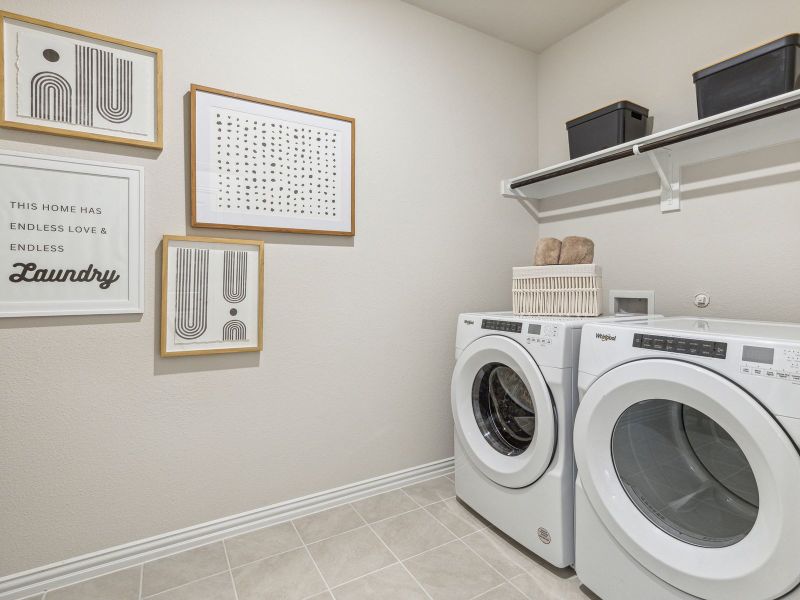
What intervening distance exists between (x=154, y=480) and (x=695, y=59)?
9.01 feet

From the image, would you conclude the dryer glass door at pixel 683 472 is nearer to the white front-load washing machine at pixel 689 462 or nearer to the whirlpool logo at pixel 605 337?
the white front-load washing machine at pixel 689 462

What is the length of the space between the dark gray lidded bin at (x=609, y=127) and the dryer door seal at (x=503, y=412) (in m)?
1.03

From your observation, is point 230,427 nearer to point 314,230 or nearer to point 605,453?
point 314,230

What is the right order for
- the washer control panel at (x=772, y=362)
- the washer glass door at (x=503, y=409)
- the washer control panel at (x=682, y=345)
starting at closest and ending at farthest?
1. the washer control panel at (x=772, y=362)
2. the washer control panel at (x=682, y=345)
3. the washer glass door at (x=503, y=409)

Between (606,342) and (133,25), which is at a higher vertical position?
(133,25)

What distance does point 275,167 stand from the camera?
5.83 ft

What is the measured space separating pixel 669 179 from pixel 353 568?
2.04 m

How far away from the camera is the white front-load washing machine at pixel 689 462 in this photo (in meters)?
0.94

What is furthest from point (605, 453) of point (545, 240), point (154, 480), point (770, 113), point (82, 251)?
point (82, 251)

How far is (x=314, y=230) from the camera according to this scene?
186cm

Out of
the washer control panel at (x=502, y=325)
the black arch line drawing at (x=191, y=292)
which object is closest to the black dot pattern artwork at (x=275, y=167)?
the black arch line drawing at (x=191, y=292)

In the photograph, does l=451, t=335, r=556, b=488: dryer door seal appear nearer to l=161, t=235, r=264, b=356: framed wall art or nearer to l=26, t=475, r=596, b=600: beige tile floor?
l=26, t=475, r=596, b=600: beige tile floor

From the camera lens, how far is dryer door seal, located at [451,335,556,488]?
1516 millimetres

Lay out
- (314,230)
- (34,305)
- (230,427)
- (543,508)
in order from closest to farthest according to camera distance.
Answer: (34,305)
(543,508)
(230,427)
(314,230)
